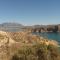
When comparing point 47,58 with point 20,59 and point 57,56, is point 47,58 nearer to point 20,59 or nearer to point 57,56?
point 57,56

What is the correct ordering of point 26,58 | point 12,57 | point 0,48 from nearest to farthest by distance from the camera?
point 26,58, point 12,57, point 0,48

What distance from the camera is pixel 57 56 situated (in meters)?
7.97

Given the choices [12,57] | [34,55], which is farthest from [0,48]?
[34,55]

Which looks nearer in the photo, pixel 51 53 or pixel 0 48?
pixel 51 53

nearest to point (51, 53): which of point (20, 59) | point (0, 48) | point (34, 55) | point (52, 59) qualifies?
point (52, 59)

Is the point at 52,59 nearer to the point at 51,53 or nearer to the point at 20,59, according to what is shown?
the point at 51,53

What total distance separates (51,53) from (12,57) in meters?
1.81

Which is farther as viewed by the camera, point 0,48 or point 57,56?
point 0,48

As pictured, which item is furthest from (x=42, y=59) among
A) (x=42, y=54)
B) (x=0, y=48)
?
(x=0, y=48)

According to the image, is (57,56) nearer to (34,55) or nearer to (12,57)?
(34,55)

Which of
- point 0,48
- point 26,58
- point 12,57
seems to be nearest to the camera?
point 26,58

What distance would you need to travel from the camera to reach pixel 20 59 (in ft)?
25.2

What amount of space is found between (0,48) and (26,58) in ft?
13.0

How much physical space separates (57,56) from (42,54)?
72 centimetres
